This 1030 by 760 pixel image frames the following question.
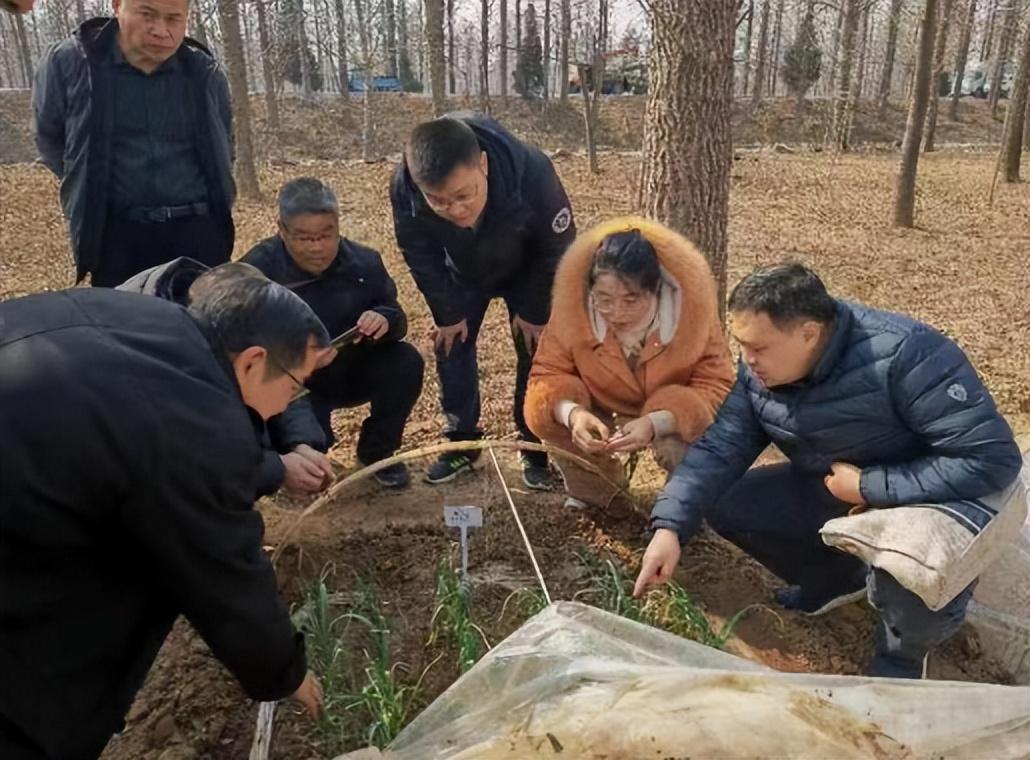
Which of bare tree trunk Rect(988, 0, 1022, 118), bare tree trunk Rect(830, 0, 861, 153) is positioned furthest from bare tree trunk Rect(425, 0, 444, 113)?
bare tree trunk Rect(988, 0, 1022, 118)

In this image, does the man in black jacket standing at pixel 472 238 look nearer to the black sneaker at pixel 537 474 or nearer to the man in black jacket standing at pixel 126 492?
the black sneaker at pixel 537 474

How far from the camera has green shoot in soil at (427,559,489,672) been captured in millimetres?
2158

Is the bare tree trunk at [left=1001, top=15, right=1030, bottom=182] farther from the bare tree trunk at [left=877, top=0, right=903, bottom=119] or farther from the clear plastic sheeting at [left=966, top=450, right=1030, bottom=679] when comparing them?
the clear plastic sheeting at [left=966, top=450, right=1030, bottom=679]

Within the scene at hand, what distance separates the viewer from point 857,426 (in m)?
2.14

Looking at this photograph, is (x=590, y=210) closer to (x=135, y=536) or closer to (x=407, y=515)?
(x=407, y=515)

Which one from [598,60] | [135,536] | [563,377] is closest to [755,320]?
[563,377]

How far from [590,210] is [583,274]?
25.5ft

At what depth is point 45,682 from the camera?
4.35 ft

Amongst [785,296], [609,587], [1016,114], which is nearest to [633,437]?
[609,587]

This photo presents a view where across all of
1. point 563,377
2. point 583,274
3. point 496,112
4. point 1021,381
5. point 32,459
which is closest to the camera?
point 32,459

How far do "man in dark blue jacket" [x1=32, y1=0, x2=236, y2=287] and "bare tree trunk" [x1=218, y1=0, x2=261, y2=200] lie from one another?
734cm

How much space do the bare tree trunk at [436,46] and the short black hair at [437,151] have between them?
9282mm

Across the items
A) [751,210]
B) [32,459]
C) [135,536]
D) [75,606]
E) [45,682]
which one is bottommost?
[751,210]

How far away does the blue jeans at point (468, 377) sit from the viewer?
10.6 ft
